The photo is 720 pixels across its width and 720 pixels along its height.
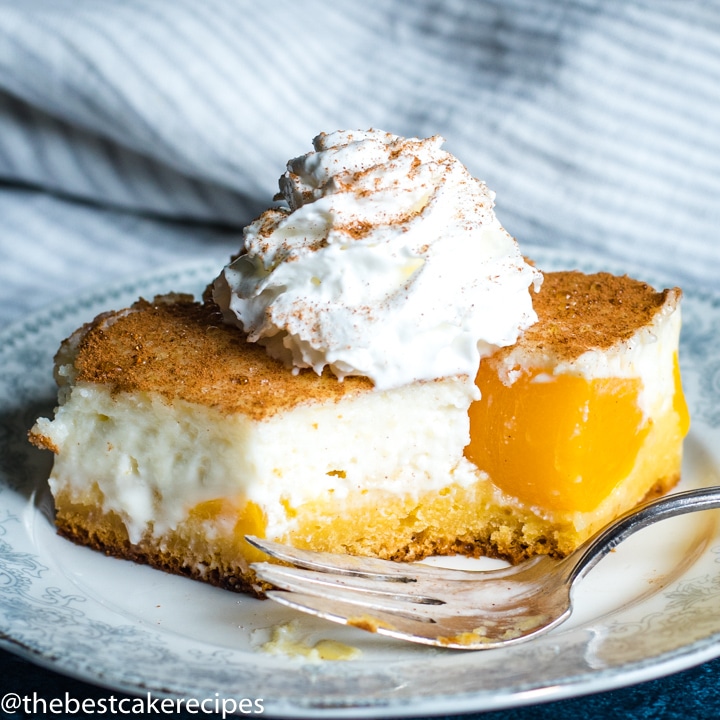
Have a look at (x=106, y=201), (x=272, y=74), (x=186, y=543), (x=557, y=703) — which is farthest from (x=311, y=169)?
(x=106, y=201)

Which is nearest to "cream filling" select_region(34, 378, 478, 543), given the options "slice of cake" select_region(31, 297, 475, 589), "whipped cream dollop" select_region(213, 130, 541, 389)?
"slice of cake" select_region(31, 297, 475, 589)

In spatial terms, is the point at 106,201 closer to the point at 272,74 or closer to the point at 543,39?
the point at 272,74

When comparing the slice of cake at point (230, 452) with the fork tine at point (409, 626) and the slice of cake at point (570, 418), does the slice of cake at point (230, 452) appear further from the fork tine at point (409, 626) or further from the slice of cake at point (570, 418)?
the fork tine at point (409, 626)

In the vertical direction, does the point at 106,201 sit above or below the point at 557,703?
below

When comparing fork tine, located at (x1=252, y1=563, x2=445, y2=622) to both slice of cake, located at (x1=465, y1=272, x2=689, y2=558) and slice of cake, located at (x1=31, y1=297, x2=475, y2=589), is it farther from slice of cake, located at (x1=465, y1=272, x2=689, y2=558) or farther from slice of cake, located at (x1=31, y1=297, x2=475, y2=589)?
slice of cake, located at (x1=465, y1=272, x2=689, y2=558)

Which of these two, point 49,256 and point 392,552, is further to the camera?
point 49,256

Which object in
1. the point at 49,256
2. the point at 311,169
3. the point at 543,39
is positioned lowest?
the point at 49,256

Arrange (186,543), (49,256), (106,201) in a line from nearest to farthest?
(186,543), (49,256), (106,201)

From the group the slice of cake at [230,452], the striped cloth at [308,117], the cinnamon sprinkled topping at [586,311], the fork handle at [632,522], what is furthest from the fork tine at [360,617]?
the striped cloth at [308,117]
